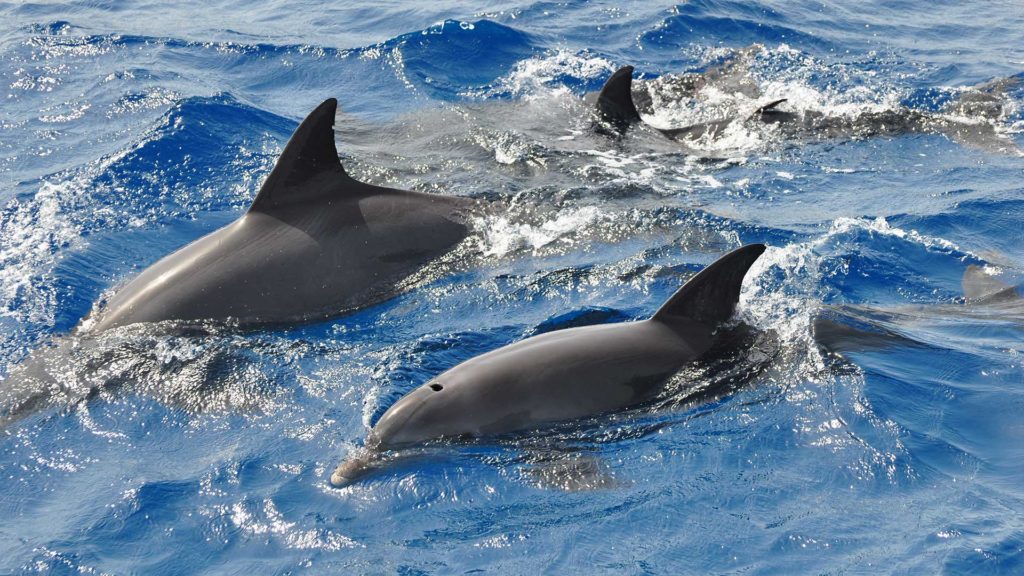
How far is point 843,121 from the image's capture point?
49.5 feet

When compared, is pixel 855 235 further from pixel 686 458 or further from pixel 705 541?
pixel 705 541

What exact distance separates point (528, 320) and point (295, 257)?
2394 millimetres

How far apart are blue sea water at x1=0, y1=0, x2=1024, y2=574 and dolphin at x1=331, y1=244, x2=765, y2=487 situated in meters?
0.18

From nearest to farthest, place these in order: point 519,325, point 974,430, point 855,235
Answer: point 974,430, point 519,325, point 855,235

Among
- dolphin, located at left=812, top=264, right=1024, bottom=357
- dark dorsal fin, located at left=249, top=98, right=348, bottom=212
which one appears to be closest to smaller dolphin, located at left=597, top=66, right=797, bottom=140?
dolphin, located at left=812, top=264, right=1024, bottom=357

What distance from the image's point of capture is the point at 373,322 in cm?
970

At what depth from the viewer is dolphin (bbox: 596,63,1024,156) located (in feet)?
47.9

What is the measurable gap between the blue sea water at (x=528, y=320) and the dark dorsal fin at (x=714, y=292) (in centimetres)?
42

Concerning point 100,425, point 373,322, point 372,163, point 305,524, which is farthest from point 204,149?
point 305,524

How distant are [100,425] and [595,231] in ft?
18.6

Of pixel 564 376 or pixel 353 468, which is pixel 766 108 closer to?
pixel 564 376

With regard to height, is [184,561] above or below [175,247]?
below

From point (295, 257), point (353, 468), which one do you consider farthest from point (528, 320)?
point (353, 468)

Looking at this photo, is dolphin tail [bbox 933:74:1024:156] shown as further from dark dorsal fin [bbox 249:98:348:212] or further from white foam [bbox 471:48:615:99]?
dark dorsal fin [bbox 249:98:348:212]
